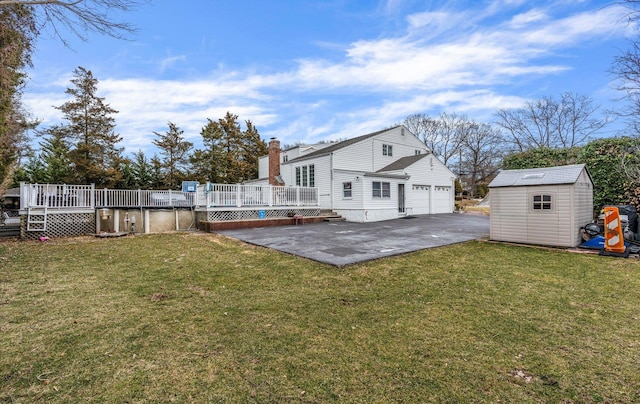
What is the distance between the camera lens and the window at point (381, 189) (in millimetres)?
16087

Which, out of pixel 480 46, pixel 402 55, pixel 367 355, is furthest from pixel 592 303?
pixel 402 55

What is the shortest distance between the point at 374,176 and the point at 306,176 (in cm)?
511

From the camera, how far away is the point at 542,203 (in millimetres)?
8055

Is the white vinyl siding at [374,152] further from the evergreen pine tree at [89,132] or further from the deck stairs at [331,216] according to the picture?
the evergreen pine tree at [89,132]

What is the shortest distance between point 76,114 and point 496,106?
3924cm

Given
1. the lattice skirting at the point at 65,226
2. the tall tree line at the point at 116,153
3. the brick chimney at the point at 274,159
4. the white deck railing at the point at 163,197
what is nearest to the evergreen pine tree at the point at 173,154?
the tall tree line at the point at 116,153

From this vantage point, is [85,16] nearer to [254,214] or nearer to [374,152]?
[254,214]

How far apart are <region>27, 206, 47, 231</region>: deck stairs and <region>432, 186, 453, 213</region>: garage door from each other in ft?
67.9

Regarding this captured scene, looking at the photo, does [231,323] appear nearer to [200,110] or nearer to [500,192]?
[500,192]

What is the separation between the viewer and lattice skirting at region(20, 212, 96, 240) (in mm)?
10242

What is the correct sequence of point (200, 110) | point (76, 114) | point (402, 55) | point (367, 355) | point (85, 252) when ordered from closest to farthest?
1. point (367, 355)
2. point (85, 252)
3. point (402, 55)
4. point (76, 114)
5. point (200, 110)

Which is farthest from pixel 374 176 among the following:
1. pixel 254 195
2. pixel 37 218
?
pixel 37 218

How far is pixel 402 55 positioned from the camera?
15211mm

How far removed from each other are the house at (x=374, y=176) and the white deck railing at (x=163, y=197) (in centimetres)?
175
